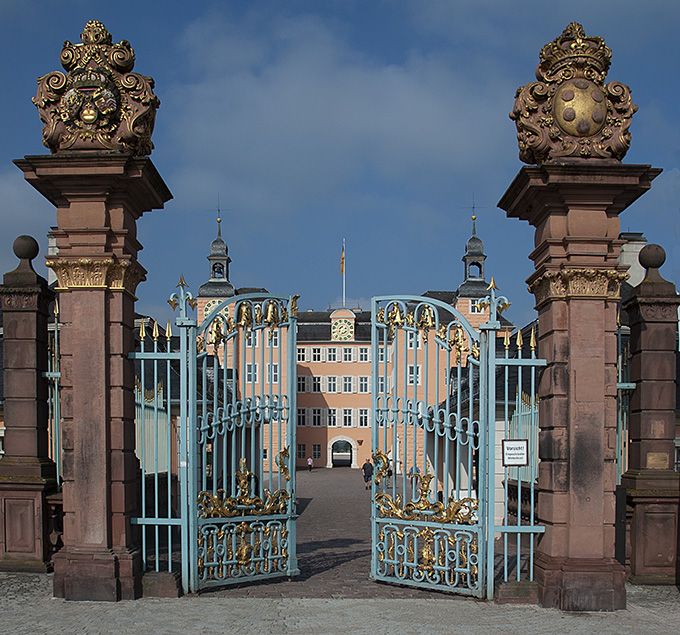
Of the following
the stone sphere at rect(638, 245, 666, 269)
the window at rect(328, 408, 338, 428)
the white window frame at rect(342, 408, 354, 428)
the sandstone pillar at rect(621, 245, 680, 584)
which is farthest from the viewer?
the window at rect(328, 408, 338, 428)

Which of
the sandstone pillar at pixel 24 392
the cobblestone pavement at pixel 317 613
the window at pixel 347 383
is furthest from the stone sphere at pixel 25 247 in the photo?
the window at pixel 347 383

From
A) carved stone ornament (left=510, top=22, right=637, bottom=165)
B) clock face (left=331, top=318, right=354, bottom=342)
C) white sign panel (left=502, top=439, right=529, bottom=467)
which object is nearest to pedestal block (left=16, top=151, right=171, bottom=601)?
white sign panel (left=502, top=439, right=529, bottom=467)

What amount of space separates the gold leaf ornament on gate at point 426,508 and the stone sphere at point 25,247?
5.34 metres

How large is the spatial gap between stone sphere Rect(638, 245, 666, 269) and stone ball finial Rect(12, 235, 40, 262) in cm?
753

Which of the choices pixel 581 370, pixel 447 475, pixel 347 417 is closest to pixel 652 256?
pixel 581 370

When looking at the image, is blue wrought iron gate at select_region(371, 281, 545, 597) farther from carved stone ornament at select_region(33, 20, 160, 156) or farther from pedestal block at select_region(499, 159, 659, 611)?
carved stone ornament at select_region(33, 20, 160, 156)

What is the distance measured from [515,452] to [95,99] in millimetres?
5473

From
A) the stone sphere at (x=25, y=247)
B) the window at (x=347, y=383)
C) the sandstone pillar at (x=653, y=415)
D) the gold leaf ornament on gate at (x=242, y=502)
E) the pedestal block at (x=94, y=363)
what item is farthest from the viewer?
the window at (x=347, y=383)

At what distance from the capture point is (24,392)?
1012cm

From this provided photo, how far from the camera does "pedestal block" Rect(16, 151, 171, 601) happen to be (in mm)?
7953

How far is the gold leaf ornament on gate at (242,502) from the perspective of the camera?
8461 millimetres

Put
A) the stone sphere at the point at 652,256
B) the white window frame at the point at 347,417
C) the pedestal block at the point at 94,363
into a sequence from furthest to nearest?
1. the white window frame at the point at 347,417
2. the stone sphere at the point at 652,256
3. the pedestal block at the point at 94,363

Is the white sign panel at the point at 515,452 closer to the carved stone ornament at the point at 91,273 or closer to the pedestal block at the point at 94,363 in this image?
the pedestal block at the point at 94,363

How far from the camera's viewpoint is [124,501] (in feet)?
26.5
